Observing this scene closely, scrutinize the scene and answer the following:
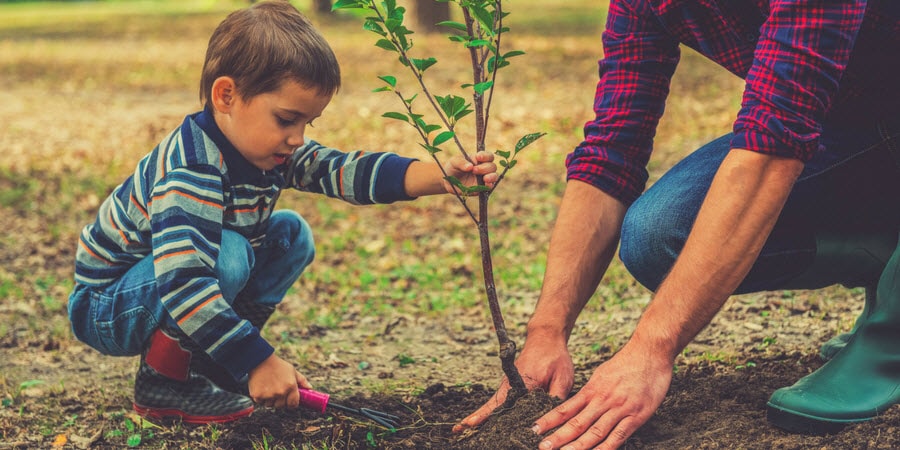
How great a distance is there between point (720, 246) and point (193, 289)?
1316mm

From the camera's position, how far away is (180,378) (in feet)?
8.96

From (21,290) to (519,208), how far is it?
2790 millimetres

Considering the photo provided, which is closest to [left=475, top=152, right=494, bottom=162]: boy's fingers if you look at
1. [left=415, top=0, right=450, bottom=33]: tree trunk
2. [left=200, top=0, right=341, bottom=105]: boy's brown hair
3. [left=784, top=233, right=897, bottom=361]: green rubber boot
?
[left=200, top=0, right=341, bottom=105]: boy's brown hair

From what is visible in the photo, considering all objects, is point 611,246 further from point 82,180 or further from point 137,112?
point 137,112

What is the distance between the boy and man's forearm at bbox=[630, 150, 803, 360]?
54 cm

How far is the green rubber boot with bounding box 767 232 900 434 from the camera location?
2201 millimetres

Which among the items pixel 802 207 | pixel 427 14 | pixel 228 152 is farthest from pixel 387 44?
pixel 427 14

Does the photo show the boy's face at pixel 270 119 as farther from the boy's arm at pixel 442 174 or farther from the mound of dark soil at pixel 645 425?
the mound of dark soil at pixel 645 425

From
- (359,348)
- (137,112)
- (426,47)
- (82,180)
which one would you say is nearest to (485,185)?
(359,348)

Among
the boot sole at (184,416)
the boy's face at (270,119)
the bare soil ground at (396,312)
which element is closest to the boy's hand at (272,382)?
the bare soil ground at (396,312)

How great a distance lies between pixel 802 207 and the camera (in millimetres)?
2617

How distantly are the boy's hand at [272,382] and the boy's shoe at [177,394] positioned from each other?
0.44 meters

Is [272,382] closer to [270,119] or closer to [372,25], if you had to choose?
[270,119]

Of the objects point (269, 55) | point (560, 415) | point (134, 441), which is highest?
point (269, 55)
